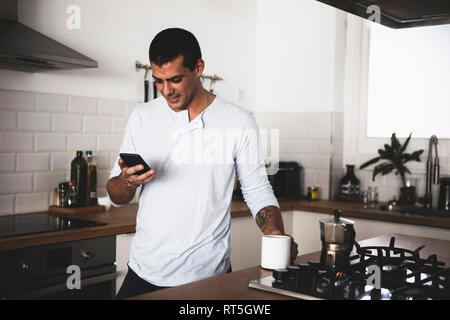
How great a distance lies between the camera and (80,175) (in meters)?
3.10

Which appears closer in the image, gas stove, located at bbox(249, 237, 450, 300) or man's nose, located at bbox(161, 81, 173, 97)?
gas stove, located at bbox(249, 237, 450, 300)

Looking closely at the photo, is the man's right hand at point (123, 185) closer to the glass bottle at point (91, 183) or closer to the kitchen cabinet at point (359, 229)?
the glass bottle at point (91, 183)

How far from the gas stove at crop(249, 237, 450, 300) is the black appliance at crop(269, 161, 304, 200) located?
2.20 m

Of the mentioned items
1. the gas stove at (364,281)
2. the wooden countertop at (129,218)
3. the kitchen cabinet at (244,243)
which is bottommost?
the kitchen cabinet at (244,243)

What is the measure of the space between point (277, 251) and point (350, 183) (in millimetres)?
2428

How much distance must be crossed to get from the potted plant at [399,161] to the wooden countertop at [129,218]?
307mm

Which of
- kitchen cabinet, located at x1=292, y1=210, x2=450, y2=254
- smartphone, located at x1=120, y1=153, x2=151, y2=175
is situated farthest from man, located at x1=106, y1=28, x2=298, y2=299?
kitchen cabinet, located at x1=292, y1=210, x2=450, y2=254

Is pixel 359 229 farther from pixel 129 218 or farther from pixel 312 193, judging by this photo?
pixel 129 218

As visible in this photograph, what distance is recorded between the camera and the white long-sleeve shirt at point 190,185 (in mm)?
1957

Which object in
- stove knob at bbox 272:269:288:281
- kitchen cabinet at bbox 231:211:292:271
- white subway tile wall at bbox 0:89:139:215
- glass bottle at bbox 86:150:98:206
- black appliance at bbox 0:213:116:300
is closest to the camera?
stove knob at bbox 272:269:288:281

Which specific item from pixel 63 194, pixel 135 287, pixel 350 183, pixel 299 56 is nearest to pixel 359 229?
pixel 350 183

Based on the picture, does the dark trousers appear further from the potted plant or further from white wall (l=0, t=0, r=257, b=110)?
the potted plant

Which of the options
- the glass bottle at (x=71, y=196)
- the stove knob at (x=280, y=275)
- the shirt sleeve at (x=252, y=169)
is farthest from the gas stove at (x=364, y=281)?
the glass bottle at (x=71, y=196)

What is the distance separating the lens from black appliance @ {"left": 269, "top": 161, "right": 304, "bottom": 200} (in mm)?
4000
